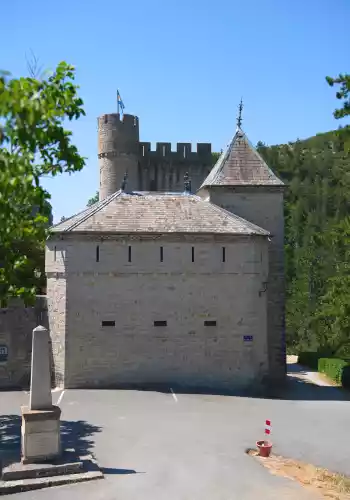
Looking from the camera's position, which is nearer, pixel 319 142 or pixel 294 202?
pixel 294 202

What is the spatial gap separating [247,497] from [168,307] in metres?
11.7

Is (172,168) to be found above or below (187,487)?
above

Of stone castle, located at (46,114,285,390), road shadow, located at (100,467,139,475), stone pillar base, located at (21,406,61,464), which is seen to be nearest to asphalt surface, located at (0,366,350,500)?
road shadow, located at (100,467,139,475)

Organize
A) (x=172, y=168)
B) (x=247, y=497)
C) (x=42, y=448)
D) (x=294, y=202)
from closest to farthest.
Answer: (x=247, y=497)
(x=42, y=448)
(x=172, y=168)
(x=294, y=202)

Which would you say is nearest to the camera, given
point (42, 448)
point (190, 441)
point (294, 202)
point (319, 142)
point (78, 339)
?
point (42, 448)

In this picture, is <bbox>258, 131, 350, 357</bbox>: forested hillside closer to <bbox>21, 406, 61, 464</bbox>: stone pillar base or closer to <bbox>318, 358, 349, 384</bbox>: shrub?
<bbox>318, 358, 349, 384</bbox>: shrub

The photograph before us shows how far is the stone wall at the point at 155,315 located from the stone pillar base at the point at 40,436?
9343 millimetres

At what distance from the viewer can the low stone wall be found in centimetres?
2203

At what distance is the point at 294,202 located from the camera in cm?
8169

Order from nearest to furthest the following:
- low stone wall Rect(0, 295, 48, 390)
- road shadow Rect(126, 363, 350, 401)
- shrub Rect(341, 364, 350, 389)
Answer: road shadow Rect(126, 363, 350, 401), low stone wall Rect(0, 295, 48, 390), shrub Rect(341, 364, 350, 389)

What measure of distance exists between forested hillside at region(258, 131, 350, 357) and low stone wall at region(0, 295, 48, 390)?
47.6 ft

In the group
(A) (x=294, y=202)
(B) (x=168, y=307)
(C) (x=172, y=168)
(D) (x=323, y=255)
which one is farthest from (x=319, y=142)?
(B) (x=168, y=307)

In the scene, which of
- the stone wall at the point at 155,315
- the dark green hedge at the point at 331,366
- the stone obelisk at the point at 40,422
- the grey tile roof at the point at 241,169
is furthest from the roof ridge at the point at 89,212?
the dark green hedge at the point at 331,366

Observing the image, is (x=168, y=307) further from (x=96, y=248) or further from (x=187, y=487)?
(x=187, y=487)
